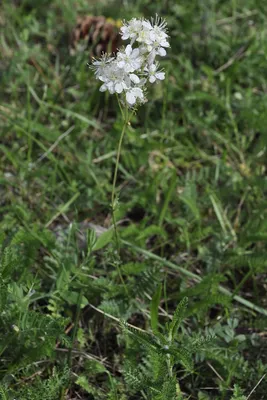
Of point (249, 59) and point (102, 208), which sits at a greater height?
point (249, 59)

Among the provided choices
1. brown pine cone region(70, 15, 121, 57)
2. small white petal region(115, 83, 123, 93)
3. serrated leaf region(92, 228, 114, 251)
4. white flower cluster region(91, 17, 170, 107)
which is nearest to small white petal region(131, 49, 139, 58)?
white flower cluster region(91, 17, 170, 107)

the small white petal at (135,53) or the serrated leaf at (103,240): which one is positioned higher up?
the small white petal at (135,53)

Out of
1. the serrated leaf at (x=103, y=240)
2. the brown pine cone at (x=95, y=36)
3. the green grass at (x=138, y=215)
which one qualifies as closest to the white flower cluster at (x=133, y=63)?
the green grass at (x=138, y=215)

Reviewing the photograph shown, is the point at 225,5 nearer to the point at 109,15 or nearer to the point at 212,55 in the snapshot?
the point at 212,55

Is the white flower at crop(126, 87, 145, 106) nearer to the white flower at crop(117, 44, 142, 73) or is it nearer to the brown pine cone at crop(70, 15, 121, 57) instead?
the white flower at crop(117, 44, 142, 73)

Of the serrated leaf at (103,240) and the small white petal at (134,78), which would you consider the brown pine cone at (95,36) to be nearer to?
the serrated leaf at (103,240)

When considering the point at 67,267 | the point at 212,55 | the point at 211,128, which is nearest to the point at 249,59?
the point at 212,55

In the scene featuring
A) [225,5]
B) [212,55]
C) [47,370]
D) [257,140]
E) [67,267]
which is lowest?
[47,370]
